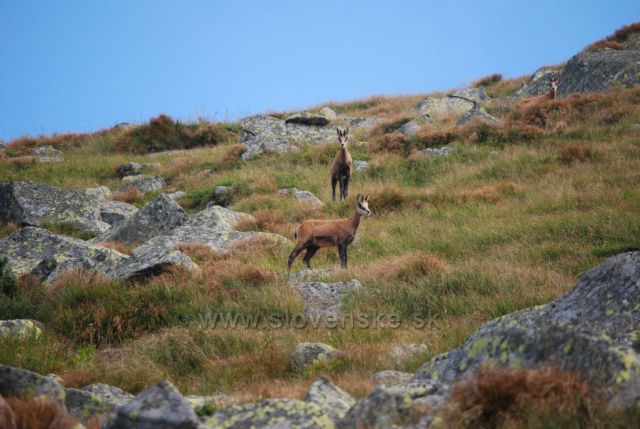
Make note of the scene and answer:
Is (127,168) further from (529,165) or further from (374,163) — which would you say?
(529,165)

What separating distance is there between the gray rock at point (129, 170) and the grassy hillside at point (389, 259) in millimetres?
3350

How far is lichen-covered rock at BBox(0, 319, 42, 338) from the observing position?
32.2ft

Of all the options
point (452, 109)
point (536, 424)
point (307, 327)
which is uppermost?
point (452, 109)

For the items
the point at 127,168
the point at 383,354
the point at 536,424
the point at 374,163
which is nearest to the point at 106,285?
the point at 383,354

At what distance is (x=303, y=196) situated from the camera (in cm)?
2041

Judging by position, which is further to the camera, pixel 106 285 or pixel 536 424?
pixel 106 285

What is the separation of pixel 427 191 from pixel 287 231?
14.6ft

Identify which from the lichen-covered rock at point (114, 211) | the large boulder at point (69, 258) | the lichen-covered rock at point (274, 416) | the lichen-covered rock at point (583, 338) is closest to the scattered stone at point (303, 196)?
the lichen-covered rock at point (114, 211)

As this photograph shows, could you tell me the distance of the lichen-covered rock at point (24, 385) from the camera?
5492mm

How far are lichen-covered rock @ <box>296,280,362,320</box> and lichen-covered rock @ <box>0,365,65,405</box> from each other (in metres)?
5.02

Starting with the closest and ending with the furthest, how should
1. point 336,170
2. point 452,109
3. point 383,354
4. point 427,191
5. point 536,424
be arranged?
point 536,424, point 383,354, point 427,191, point 336,170, point 452,109

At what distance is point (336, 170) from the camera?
20078mm

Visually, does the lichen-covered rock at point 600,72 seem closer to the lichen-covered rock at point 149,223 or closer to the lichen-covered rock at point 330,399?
the lichen-covered rock at point 149,223

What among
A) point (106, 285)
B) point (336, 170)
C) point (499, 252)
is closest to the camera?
point (106, 285)
